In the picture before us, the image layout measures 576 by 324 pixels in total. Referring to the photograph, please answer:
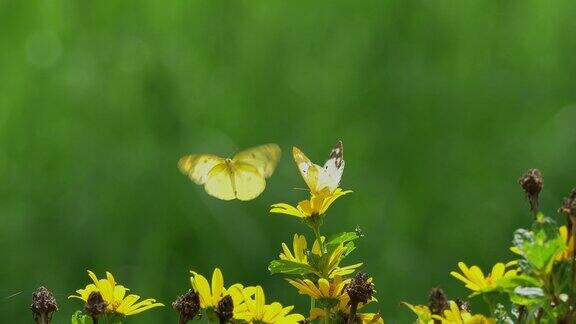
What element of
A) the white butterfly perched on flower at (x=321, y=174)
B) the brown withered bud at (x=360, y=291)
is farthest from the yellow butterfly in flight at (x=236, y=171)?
the brown withered bud at (x=360, y=291)

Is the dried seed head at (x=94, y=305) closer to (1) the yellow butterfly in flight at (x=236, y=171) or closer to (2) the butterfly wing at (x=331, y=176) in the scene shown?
(2) the butterfly wing at (x=331, y=176)

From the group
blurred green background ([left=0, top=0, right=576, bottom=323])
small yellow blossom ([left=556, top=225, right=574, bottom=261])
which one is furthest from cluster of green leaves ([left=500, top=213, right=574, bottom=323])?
blurred green background ([left=0, top=0, right=576, bottom=323])

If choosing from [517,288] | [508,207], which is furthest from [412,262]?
[517,288]

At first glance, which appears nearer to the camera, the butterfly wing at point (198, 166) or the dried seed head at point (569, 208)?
the dried seed head at point (569, 208)

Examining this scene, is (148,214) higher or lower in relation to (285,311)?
higher

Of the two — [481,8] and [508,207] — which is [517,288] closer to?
[508,207]

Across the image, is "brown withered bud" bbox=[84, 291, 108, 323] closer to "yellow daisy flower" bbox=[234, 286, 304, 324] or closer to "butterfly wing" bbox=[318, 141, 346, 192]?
"yellow daisy flower" bbox=[234, 286, 304, 324]

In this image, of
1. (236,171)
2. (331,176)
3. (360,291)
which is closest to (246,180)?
(236,171)
